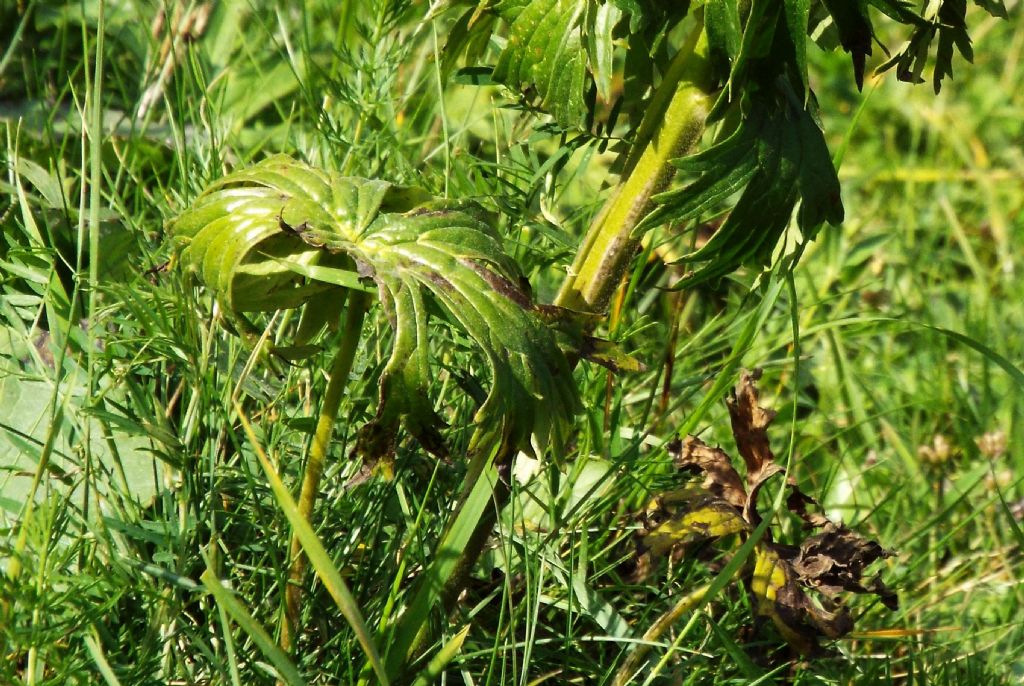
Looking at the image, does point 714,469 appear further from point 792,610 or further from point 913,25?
point 913,25

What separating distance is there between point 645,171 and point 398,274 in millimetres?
309

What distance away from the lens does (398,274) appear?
105 cm

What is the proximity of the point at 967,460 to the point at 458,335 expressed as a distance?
1.15 m

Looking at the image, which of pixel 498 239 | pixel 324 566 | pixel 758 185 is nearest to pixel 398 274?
pixel 498 239

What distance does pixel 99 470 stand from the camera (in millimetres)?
1354

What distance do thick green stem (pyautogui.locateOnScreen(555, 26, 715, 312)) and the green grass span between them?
0.13 metres

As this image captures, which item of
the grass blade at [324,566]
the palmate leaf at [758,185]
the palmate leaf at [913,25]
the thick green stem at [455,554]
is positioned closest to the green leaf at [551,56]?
the palmate leaf at [758,185]

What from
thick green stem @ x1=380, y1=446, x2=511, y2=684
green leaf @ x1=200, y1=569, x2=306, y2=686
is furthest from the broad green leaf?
green leaf @ x1=200, y1=569, x2=306, y2=686

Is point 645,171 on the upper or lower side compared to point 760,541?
upper

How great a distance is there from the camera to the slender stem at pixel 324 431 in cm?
118

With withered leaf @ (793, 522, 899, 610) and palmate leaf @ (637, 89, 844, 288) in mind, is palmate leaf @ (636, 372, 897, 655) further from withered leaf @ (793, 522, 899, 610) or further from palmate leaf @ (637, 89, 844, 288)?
palmate leaf @ (637, 89, 844, 288)

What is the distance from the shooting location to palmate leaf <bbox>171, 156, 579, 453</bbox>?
1.05 metres

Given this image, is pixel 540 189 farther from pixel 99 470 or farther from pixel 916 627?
pixel 916 627

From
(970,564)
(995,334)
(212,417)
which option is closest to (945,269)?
(995,334)
